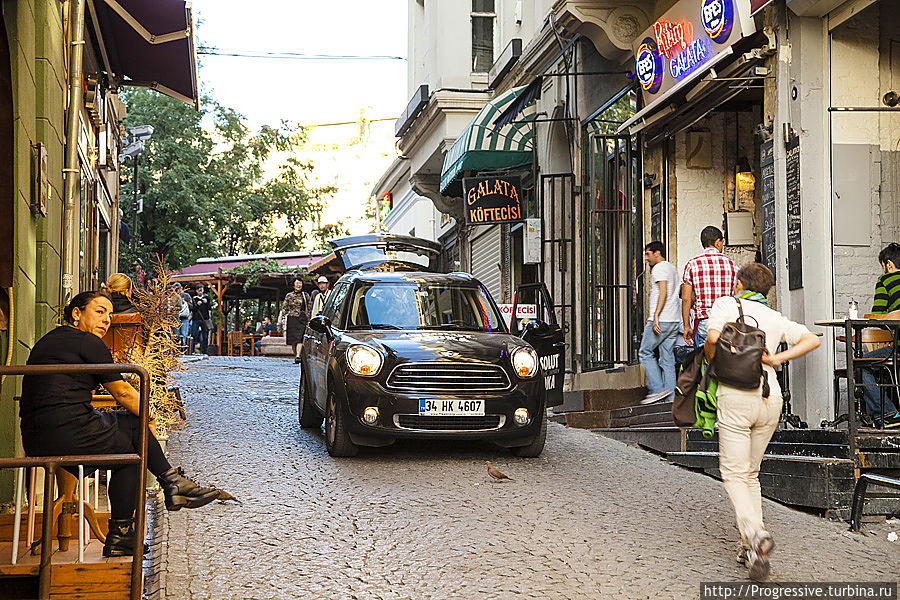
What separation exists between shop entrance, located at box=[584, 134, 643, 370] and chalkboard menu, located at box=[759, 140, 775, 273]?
3997mm

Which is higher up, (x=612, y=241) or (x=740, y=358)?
(x=612, y=241)

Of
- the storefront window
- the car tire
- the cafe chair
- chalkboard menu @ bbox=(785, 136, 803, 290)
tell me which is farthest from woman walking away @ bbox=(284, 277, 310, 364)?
the cafe chair

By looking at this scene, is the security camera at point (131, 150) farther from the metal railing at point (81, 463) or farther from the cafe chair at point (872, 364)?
the metal railing at point (81, 463)

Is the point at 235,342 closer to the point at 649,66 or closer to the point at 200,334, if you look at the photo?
the point at 200,334

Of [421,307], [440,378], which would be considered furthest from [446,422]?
[421,307]

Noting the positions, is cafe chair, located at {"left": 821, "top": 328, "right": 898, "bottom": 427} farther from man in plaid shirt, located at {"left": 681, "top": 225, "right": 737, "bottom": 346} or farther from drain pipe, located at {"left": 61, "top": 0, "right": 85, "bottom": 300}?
drain pipe, located at {"left": 61, "top": 0, "right": 85, "bottom": 300}

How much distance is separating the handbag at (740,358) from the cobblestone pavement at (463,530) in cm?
108

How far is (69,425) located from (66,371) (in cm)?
53

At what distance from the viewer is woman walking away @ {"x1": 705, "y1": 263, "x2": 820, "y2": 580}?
6.20 metres

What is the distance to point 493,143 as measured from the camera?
19.4 meters

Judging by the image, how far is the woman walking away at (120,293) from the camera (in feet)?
31.9

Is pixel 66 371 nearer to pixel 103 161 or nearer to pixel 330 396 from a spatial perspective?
pixel 330 396

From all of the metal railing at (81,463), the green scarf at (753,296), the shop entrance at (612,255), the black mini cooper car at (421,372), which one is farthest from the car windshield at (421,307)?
the metal railing at (81,463)

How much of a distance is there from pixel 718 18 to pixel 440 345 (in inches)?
183
